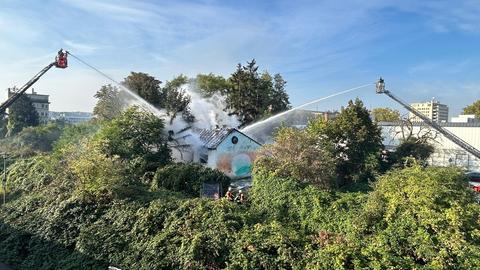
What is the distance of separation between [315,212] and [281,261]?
3.68m

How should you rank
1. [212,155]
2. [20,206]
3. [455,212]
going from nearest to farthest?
[455,212]
[20,206]
[212,155]

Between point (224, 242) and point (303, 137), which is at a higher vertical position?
point (303, 137)

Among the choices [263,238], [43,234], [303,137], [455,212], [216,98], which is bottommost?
[43,234]

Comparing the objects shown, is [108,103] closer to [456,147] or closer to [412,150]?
[412,150]

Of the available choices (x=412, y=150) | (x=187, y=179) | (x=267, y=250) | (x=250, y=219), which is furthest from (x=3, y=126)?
(x=267, y=250)

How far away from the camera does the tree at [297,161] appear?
18094 mm

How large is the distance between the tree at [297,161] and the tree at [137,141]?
692cm

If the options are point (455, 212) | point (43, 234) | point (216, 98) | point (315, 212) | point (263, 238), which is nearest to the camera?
point (455, 212)

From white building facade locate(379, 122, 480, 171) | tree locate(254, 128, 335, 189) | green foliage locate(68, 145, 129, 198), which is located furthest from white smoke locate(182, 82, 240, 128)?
green foliage locate(68, 145, 129, 198)

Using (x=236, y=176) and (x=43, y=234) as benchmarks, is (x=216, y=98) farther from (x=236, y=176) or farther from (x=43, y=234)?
(x=43, y=234)

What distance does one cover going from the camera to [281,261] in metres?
11.4

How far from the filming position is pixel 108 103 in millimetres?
43375

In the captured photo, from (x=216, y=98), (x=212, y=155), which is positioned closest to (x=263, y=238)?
(x=212, y=155)

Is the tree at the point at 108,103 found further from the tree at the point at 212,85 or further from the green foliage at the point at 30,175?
the green foliage at the point at 30,175
